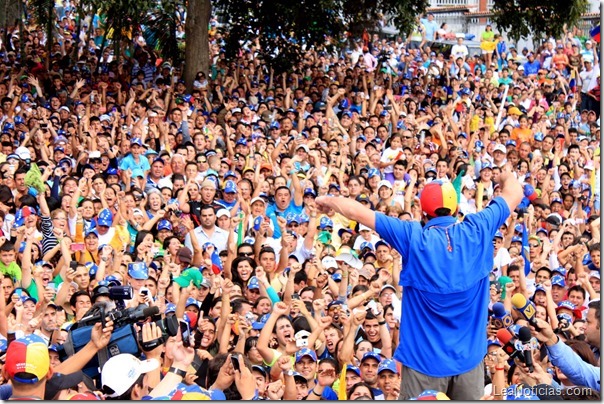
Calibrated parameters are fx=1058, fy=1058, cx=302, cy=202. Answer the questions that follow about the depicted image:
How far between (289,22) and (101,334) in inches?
536

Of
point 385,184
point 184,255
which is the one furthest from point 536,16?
point 184,255

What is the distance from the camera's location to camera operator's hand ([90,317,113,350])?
6.02 meters

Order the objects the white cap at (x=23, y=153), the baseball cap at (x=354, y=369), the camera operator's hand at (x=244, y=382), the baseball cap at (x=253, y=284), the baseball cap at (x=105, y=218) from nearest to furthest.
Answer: the camera operator's hand at (x=244, y=382)
the baseball cap at (x=354, y=369)
the baseball cap at (x=253, y=284)
the baseball cap at (x=105, y=218)
the white cap at (x=23, y=153)

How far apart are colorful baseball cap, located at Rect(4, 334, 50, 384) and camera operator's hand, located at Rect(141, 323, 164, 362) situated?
30.7 inches

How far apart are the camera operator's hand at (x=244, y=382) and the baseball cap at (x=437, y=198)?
1.74 meters

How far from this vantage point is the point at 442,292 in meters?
5.63

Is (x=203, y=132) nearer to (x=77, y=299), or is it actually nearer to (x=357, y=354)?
(x=77, y=299)

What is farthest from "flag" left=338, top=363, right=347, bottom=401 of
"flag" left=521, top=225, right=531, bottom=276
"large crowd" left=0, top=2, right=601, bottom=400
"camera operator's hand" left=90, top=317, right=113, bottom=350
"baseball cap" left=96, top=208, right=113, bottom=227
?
"baseball cap" left=96, top=208, right=113, bottom=227

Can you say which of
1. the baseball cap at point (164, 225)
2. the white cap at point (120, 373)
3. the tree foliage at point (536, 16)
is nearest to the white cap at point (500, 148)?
the tree foliage at point (536, 16)

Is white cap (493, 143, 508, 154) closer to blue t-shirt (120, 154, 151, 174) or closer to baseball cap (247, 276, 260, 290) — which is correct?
blue t-shirt (120, 154, 151, 174)

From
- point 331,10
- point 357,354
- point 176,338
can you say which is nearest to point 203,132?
point 331,10

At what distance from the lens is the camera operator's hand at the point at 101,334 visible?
602cm

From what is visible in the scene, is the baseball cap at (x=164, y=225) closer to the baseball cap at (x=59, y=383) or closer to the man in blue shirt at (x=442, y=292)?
the baseball cap at (x=59, y=383)

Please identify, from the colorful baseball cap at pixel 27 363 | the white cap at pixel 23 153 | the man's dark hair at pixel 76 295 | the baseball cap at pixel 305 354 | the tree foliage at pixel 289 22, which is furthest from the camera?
the tree foliage at pixel 289 22
